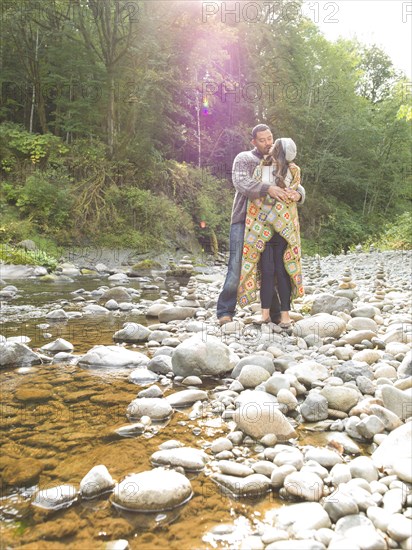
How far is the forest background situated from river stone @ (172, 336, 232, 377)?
688cm

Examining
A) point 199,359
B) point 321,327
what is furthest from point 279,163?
point 199,359

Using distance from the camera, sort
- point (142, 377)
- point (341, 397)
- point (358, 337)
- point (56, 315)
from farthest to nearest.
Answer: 1. point (56, 315)
2. point (358, 337)
3. point (142, 377)
4. point (341, 397)

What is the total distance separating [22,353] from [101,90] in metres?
14.3

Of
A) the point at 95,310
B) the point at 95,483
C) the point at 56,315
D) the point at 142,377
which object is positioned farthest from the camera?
→ the point at 95,310

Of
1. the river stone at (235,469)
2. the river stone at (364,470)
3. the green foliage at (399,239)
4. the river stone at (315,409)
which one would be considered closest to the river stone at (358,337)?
the river stone at (315,409)

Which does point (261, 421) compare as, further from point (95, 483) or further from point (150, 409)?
point (95, 483)

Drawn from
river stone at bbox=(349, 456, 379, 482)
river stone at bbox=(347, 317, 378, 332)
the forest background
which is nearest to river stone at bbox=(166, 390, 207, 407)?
river stone at bbox=(349, 456, 379, 482)

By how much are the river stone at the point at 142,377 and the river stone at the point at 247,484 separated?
136 cm

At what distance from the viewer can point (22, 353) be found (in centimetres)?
344

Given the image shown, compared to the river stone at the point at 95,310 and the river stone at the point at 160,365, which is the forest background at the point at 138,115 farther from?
the river stone at the point at 160,365

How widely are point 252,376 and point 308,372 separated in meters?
0.38

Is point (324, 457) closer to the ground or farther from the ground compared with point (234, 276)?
closer to the ground

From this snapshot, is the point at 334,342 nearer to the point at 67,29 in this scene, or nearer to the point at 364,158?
the point at 67,29

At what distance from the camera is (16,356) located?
3.41m
